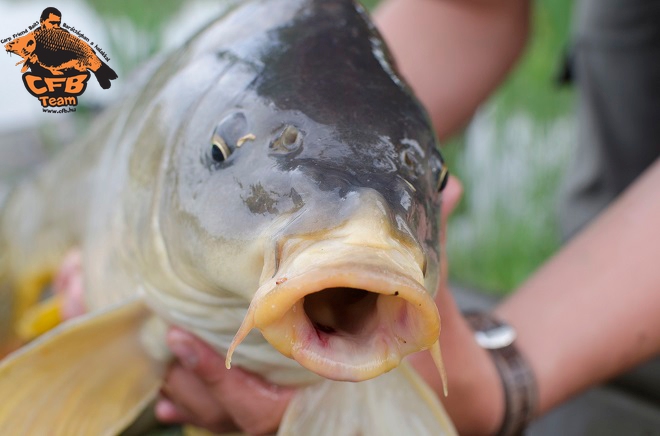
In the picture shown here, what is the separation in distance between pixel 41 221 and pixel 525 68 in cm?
187

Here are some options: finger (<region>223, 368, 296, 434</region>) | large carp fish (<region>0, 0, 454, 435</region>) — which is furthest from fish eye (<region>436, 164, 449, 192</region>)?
finger (<region>223, 368, 296, 434</region>)

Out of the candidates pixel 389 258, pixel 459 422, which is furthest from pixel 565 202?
pixel 389 258

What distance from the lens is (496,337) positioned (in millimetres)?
1166

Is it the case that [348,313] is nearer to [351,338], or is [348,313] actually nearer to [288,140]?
[351,338]

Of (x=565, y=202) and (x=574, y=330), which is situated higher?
(x=574, y=330)

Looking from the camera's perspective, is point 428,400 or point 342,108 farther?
point 428,400

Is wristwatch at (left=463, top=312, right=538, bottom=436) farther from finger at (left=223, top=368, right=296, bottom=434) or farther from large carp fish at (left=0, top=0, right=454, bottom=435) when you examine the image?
finger at (left=223, top=368, right=296, bottom=434)

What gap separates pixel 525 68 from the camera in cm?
281

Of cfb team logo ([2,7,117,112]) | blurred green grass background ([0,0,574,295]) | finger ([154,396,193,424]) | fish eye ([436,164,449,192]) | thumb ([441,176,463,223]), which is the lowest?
Answer: blurred green grass background ([0,0,574,295])

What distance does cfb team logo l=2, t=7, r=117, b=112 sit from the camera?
937 mm

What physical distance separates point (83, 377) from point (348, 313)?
462 mm

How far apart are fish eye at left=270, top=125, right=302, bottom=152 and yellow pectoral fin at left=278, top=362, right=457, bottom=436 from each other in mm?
297

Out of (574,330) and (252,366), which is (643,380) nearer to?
(574,330)

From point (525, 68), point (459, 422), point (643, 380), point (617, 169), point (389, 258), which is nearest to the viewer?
point (389, 258)
